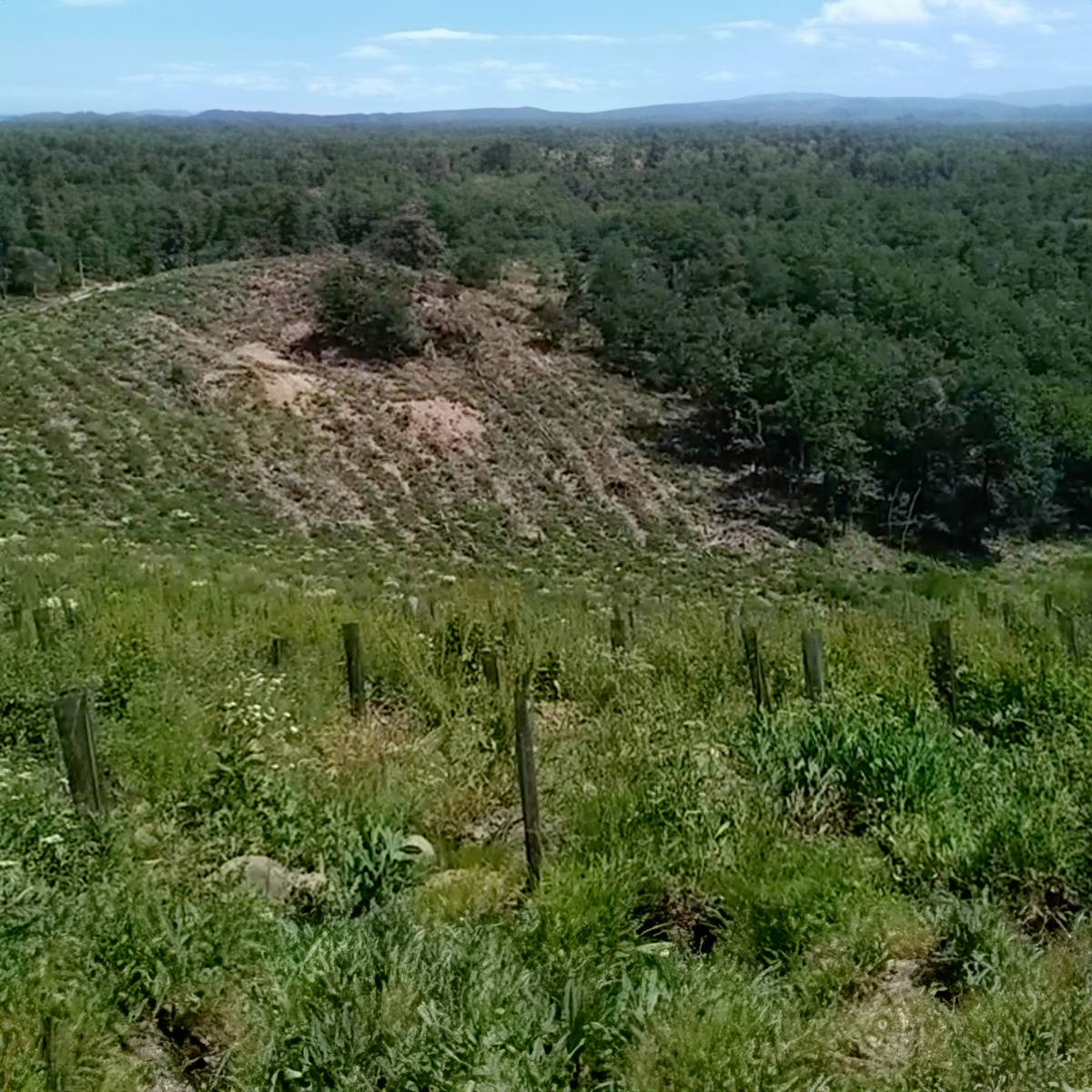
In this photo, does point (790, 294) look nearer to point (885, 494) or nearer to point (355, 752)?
point (885, 494)

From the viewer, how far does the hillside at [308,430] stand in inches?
1251

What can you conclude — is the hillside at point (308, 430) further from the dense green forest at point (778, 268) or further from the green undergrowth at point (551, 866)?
the green undergrowth at point (551, 866)

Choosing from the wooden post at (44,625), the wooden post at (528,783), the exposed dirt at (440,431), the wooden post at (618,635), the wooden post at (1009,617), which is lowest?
the exposed dirt at (440,431)

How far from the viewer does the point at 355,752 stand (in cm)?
580

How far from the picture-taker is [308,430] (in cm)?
3684

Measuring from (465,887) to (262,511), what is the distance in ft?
91.6

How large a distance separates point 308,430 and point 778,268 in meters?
30.5

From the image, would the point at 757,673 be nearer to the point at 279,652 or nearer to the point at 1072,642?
the point at 1072,642

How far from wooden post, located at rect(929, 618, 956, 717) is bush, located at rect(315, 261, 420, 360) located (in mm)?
36782

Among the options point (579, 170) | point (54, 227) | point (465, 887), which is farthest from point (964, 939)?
point (579, 170)

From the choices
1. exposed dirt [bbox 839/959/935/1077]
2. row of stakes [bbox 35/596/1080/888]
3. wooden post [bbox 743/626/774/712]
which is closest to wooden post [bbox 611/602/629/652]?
row of stakes [bbox 35/596/1080/888]

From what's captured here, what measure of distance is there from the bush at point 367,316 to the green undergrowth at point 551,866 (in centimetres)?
3510

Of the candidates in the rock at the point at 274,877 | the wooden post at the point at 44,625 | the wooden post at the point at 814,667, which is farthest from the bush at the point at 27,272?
the rock at the point at 274,877

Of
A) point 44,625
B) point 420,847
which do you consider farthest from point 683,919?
point 44,625
